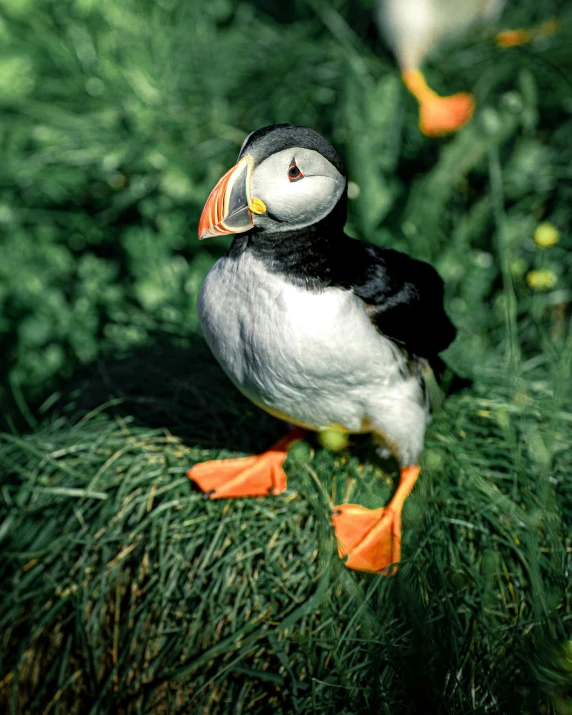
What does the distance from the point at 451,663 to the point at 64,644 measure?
1.25 metres

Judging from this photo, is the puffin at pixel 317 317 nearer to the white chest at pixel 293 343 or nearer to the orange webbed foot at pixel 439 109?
the white chest at pixel 293 343

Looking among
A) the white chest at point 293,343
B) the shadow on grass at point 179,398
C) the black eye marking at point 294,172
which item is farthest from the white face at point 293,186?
the shadow on grass at point 179,398

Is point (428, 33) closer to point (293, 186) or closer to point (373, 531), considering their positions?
point (293, 186)

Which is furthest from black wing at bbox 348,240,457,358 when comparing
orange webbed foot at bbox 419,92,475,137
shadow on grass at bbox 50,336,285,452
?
orange webbed foot at bbox 419,92,475,137

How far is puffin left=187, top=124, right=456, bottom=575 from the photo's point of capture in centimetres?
182

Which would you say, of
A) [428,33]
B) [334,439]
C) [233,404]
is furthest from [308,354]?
[428,33]

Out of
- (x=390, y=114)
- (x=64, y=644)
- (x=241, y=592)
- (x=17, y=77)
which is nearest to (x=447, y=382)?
(x=241, y=592)

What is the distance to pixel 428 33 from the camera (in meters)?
4.76

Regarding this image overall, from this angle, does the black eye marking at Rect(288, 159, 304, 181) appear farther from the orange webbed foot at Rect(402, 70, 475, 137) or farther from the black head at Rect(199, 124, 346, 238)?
the orange webbed foot at Rect(402, 70, 475, 137)

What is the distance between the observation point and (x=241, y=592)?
7.13 feet

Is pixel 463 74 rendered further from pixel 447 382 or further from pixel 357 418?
pixel 357 418

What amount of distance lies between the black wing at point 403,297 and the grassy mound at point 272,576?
434 millimetres

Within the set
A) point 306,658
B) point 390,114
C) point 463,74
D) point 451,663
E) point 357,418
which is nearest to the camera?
point 451,663

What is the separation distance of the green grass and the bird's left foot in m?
0.05
